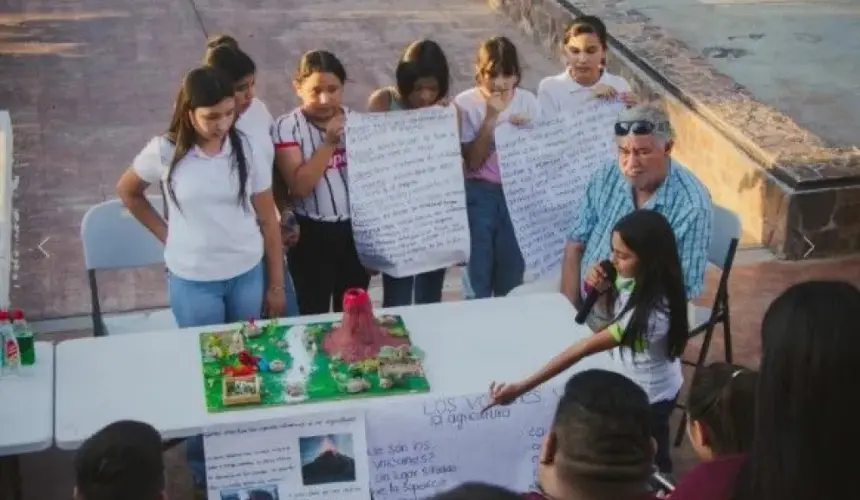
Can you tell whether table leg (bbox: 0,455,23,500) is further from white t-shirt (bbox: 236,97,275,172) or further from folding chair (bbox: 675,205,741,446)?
folding chair (bbox: 675,205,741,446)

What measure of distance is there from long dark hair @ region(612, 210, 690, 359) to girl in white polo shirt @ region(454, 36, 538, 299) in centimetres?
147

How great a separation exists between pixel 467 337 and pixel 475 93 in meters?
1.35

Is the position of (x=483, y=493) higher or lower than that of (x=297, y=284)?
higher

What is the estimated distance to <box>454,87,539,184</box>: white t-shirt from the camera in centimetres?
545

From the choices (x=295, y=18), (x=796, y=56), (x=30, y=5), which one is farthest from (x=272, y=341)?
(x=30, y=5)

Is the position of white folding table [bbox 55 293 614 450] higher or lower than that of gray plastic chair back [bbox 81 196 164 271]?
lower

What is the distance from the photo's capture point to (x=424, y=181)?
525 centimetres

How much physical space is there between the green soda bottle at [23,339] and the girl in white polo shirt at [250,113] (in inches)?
39.7

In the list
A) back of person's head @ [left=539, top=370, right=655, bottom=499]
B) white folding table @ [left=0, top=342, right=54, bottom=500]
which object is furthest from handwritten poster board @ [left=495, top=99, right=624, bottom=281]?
back of person's head @ [left=539, top=370, right=655, bottom=499]

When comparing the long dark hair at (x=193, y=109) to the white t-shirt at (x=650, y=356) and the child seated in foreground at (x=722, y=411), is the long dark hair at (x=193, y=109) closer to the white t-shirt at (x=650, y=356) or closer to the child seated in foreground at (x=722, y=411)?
the white t-shirt at (x=650, y=356)

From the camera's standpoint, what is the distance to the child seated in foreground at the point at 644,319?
4062mm

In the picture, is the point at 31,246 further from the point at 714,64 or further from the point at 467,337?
the point at 714,64

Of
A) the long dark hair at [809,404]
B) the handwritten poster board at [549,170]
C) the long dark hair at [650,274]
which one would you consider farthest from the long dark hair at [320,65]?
the long dark hair at [809,404]

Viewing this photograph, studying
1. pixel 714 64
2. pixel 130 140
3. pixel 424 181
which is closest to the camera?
pixel 424 181
